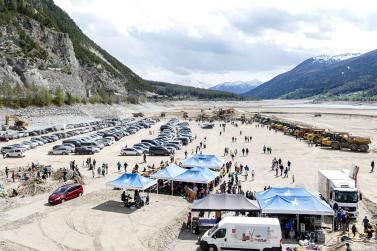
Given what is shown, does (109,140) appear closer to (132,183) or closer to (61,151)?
(61,151)

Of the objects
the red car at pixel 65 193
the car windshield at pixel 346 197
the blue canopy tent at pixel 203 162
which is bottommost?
the red car at pixel 65 193

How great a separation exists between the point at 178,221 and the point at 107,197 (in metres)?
8.12

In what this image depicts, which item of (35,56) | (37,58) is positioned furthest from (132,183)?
(35,56)

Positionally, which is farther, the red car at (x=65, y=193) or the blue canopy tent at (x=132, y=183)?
the blue canopy tent at (x=132, y=183)

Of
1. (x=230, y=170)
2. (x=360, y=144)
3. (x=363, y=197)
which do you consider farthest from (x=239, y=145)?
(x=363, y=197)

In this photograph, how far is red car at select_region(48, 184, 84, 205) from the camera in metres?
31.0

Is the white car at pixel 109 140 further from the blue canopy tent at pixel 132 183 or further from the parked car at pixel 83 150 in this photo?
the blue canopy tent at pixel 132 183

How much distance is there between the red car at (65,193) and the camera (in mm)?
31016

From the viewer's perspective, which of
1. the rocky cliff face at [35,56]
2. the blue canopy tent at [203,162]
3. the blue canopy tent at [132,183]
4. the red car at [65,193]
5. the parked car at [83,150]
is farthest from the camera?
the rocky cliff face at [35,56]

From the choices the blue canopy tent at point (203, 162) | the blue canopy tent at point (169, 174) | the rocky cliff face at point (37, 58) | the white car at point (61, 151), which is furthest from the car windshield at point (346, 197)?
the rocky cliff face at point (37, 58)

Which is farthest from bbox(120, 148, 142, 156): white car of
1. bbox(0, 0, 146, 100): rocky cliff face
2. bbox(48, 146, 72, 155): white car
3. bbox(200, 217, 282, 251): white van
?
bbox(0, 0, 146, 100): rocky cliff face

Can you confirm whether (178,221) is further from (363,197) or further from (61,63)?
(61,63)

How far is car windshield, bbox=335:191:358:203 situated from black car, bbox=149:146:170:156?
34.6 m

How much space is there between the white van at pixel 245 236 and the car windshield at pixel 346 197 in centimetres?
890
